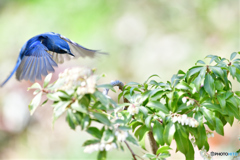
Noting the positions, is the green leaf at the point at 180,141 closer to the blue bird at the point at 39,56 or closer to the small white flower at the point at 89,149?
the small white flower at the point at 89,149

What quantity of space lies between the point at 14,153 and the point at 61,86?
203 centimetres

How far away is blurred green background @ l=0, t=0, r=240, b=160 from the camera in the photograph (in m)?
2.62

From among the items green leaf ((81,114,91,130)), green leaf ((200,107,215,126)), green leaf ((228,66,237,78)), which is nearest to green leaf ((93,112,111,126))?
green leaf ((81,114,91,130))

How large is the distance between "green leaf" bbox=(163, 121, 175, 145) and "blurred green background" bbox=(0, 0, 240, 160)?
1.71 metres

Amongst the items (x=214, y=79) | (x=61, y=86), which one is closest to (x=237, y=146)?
(x=214, y=79)

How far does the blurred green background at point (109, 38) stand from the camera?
2625 mm

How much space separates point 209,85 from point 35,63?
103 centimetres

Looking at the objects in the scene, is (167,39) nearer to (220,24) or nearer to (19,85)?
(220,24)

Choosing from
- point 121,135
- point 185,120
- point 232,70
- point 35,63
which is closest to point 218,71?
point 232,70

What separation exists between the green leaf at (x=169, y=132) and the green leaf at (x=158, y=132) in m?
0.02

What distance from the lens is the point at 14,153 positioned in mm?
2637

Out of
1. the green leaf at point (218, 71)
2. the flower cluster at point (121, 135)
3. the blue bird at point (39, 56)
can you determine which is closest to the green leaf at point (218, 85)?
the green leaf at point (218, 71)

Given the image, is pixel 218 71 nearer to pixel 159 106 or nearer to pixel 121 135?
pixel 159 106

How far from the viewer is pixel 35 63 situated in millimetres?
1724
